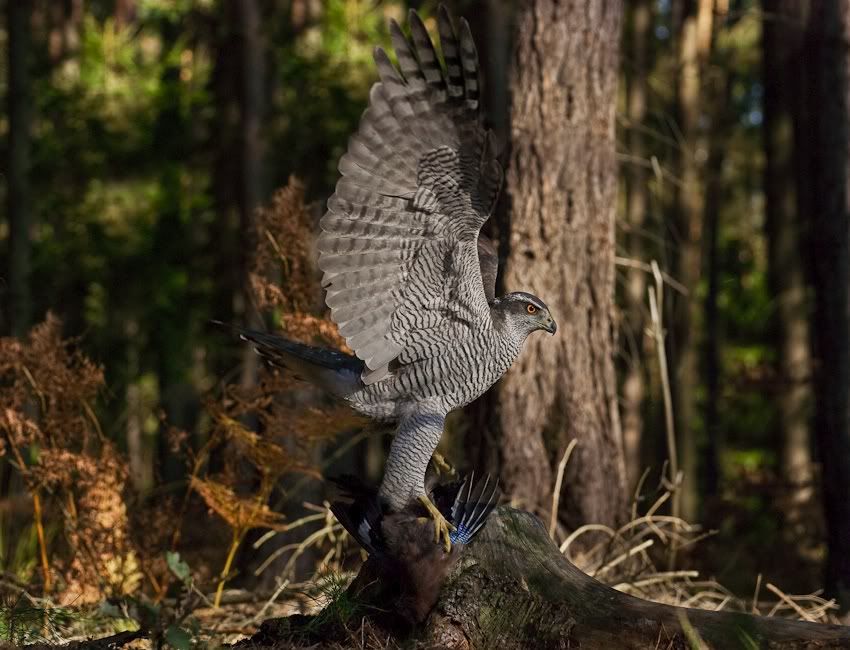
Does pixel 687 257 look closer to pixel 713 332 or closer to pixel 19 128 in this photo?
pixel 713 332

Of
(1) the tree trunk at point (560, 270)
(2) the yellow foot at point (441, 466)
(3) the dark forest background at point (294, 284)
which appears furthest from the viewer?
(1) the tree trunk at point (560, 270)

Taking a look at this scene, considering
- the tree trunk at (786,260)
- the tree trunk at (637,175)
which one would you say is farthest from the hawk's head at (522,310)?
the tree trunk at (786,260)

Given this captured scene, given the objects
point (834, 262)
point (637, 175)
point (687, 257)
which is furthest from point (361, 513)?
point (637, 175)

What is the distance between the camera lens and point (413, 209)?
409cm

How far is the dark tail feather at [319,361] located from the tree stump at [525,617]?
0.79 metres

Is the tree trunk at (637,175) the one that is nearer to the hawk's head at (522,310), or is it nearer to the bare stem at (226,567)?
the bare stem at (226,567)

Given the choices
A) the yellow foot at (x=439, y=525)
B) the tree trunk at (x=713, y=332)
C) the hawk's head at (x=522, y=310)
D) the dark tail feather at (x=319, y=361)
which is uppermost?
the hawk's head at (x=522, y=310)

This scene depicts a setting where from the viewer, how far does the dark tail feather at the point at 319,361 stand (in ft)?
14.7

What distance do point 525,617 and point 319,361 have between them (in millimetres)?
1400

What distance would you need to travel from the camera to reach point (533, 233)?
5973mm

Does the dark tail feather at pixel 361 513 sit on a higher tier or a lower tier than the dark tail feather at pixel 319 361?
lower

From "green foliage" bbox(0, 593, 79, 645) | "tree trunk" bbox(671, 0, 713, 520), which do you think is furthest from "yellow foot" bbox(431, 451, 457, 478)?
"tree trunk" bbox(671, 0, 713, 520)

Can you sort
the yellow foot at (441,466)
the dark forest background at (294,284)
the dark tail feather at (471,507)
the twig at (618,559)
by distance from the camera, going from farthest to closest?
the dark forest background at (294,284), the twig at (618,559), the yellow foot at (441,466), the dark tail feather at (471,507)

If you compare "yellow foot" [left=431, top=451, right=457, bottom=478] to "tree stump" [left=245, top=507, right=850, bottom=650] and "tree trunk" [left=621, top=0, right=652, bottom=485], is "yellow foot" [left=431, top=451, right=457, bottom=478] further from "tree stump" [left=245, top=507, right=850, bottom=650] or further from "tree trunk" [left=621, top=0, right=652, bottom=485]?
"tree trunk" [left=621, top=0, right=652, bottom=485]
